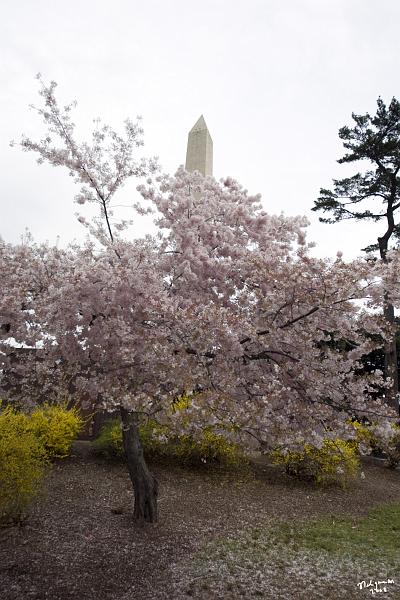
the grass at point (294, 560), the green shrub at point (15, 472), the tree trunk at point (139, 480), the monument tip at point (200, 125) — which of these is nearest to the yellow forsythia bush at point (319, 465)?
the grass at point (294, 560)

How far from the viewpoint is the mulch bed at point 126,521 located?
442 cm

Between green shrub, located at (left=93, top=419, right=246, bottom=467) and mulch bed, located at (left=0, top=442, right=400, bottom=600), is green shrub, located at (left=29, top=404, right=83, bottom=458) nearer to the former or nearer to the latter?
mulch bed, located at (left=0, top=442, right=400, bottom=600)

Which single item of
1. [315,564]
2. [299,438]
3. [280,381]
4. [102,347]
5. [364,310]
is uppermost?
[364,310]

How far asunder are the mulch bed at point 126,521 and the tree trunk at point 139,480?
0.17 metres

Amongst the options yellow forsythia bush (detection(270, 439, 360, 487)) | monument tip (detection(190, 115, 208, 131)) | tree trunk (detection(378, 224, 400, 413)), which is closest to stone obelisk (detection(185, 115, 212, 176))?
monument tip (detection(190, 115, 208, 131))

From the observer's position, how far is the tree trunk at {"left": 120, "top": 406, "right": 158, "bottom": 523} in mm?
5883

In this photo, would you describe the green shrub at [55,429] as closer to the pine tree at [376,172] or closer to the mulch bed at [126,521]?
the mulch bed at [126,521]

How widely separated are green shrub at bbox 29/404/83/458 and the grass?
4.11m

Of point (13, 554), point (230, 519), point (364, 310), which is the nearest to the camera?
point (364, 310)

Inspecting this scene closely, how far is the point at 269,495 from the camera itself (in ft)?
26.8

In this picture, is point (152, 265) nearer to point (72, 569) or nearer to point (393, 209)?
point (72, 569)

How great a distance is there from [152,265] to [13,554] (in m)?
3.65

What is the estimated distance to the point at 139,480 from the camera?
591 cm

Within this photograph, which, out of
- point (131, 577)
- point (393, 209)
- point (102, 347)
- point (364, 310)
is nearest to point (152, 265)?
point (102, 347)
